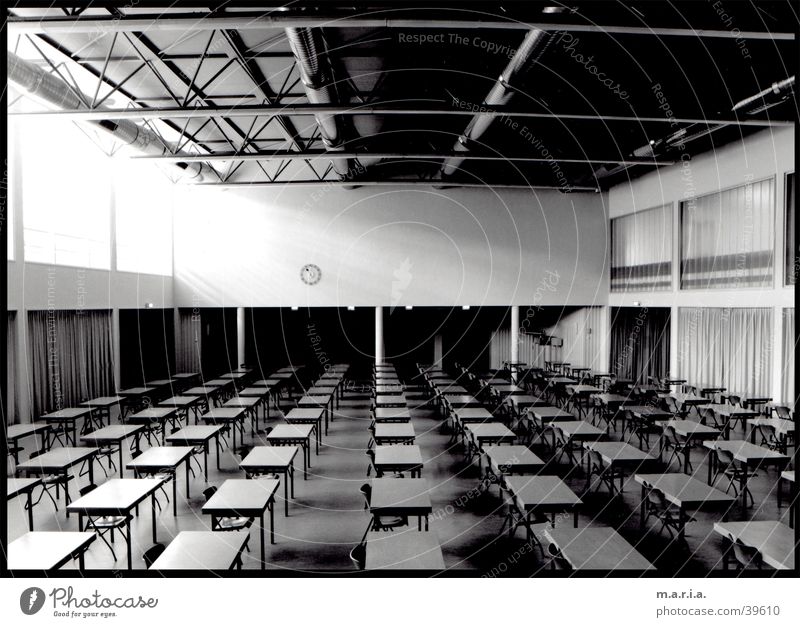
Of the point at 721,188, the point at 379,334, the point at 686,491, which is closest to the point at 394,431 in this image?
the point at 686,491

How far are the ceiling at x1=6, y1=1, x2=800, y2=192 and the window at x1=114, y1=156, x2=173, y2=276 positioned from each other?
189 centimetres

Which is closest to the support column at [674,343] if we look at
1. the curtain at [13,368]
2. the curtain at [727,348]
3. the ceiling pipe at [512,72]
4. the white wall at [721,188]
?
the white wall at [721,188]

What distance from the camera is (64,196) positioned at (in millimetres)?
13836

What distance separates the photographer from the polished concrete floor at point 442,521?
22.5ft

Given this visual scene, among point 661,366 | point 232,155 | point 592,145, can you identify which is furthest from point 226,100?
point 661,366

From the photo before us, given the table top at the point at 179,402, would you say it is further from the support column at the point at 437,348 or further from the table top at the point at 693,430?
the support column at the point at 437,348

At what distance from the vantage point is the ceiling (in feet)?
23.4

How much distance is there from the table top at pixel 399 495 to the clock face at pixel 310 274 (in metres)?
14.6

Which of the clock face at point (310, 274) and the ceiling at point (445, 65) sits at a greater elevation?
the ceiling at point (445, 65)

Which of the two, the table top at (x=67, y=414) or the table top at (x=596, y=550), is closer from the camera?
the table top at (x=596, y=550)

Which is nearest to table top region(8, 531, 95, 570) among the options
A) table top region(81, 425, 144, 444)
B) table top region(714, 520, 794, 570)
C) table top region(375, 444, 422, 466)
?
table top region(375, 444, 422, 466)

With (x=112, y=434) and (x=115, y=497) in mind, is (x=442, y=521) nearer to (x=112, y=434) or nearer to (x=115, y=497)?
(x=115, y=497)

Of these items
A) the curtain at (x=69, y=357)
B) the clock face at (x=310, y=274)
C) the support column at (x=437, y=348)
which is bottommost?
the support column at (x=437, y=348)
